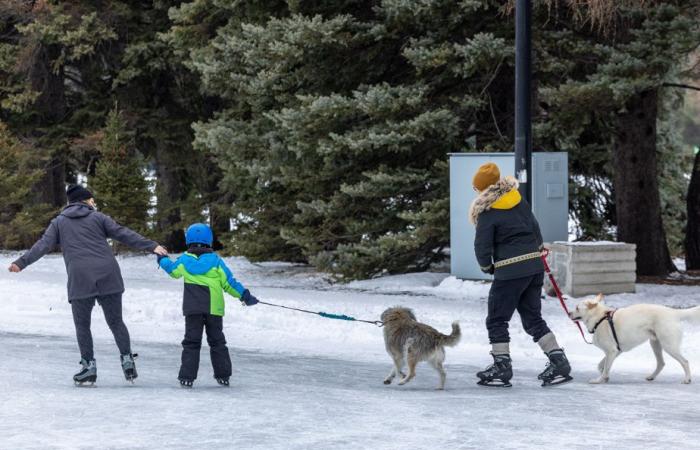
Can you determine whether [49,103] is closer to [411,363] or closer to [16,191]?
[16,191]

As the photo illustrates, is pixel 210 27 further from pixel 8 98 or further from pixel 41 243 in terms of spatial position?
pixel 41 243

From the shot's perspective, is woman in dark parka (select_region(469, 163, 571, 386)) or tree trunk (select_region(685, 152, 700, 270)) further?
tree trunk (select_region(685, 152, 700, 270))

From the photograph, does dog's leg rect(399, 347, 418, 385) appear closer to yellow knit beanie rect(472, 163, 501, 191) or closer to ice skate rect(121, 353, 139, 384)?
yellow knit beanie rect(472, 163, 501, 191)

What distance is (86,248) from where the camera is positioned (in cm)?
1000

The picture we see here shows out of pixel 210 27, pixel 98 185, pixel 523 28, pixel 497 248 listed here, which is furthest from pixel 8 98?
pixel 497 248

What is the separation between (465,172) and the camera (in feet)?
58.6

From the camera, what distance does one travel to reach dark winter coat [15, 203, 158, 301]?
9.95 m

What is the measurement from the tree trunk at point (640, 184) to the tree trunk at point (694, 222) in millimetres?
1873

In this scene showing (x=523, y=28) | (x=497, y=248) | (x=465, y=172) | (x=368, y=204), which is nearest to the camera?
(x=497, y=248)

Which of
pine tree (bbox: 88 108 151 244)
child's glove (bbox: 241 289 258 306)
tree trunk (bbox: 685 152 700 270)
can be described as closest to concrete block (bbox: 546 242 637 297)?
tree trunk (bbox: 685 152 700 270)

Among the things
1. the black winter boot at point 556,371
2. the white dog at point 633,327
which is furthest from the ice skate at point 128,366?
the white dog at point 633,327

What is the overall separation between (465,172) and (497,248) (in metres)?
7.98

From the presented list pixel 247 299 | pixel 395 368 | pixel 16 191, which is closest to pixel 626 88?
pixel 395 368

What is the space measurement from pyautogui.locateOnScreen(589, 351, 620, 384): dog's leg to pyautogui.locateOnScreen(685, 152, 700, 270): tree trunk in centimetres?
1202
